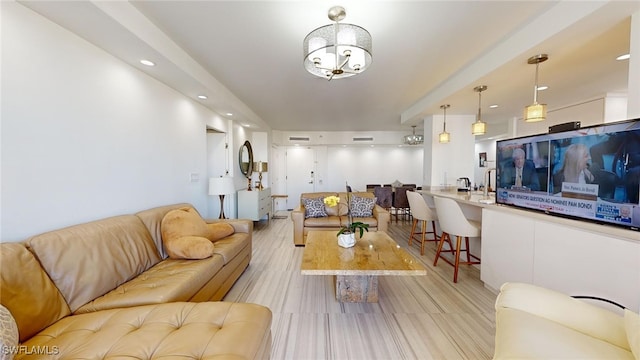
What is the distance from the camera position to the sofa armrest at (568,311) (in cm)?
98

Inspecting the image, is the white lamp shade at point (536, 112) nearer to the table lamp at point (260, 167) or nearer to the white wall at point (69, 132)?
the white wall at point (69, 132)

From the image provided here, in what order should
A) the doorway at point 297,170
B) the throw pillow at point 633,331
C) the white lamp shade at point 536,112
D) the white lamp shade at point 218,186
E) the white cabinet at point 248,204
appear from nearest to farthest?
the throw pillow at point 633,331 < the white lamp shade at point 536,112 < the white lamp shade at point 218,186 < the white cabinet at point 248,204 < the doorway at point 297,170

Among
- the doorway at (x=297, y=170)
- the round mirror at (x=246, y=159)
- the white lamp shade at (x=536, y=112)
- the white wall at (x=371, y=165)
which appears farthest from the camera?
the white wall at (x=371, y=165)

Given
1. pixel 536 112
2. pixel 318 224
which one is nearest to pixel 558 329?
pixel 536 112

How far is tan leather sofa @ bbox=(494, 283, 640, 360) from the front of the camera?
0.90 metres

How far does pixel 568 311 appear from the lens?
1.06m

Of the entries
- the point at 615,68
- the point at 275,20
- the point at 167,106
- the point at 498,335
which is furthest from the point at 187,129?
the point at 615,68

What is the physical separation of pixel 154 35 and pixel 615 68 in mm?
4994

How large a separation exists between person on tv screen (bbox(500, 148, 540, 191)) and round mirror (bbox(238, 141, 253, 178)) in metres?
4.75

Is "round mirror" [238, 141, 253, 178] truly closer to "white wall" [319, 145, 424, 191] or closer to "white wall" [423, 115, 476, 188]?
"white wall" [319, 145, 424, 191]

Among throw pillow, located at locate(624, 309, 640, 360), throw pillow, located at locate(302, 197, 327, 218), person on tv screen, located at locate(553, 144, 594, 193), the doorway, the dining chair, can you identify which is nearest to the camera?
throw pillow, located at locate(624, 309, 640, 360)

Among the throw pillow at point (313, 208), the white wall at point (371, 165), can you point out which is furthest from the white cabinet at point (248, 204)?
the white wall at point (371, 165)

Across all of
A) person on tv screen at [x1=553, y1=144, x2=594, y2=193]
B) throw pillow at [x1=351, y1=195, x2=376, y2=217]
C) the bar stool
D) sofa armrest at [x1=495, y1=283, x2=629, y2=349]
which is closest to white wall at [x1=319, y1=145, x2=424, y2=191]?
throw pillow at [x1=351, y1=195, x2=376, y2=217]

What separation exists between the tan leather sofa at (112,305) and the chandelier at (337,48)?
1.81 m
